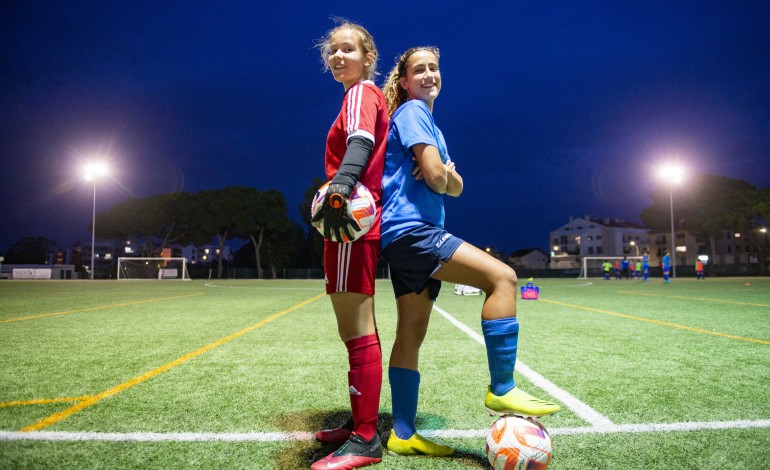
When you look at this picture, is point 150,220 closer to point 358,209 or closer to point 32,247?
point 358,209

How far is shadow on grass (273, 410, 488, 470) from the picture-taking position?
2312 millimetres

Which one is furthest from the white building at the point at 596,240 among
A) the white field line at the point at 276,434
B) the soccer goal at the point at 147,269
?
the white field line at the point at 276,434

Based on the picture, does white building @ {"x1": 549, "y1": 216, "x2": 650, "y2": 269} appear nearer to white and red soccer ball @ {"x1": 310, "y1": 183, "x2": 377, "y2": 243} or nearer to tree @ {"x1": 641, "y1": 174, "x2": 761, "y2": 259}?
tree @ {"x1": 641, "y1": 174, "x2": 761, "y2": 259}

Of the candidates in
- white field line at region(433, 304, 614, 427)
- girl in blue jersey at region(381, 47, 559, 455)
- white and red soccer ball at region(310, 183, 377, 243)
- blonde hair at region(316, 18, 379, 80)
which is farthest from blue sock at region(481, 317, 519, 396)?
blonde hair at region(316, 18, 379, 80)

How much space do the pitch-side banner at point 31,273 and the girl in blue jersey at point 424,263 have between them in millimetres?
46837

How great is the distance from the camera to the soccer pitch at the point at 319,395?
2369 millimetres

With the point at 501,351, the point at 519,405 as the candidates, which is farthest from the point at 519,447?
the point at 501,351

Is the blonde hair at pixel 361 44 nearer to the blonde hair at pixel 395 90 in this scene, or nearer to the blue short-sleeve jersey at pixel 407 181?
the blonde hair at pixel 395 90

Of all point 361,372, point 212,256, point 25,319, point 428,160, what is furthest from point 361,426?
point 212,256

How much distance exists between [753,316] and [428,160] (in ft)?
30.4

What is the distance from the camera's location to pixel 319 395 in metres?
3.58

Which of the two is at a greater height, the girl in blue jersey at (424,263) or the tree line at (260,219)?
the tree line at (260,219)

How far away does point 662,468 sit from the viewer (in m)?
2.17

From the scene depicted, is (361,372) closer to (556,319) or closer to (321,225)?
(321,225)
